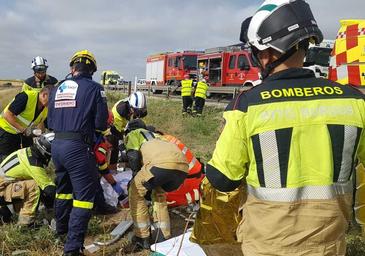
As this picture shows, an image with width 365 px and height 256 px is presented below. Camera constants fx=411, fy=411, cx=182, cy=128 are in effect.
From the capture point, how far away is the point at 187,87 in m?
13.7

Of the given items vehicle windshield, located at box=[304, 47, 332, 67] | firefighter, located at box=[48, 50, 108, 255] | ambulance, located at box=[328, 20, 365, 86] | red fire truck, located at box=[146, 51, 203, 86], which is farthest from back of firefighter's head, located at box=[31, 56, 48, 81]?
red fire truck, located at box=[146, 51, 203, 86]

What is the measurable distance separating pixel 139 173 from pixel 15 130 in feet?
6.40

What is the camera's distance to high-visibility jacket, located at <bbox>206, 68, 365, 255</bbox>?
1.49 meters

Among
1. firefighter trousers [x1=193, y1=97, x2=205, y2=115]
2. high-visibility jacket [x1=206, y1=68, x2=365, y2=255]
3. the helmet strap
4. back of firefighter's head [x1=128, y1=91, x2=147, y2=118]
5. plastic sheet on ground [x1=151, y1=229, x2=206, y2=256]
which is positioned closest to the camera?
high-visibility jacket [x1=206, y1=68, x2=365, y2=255]

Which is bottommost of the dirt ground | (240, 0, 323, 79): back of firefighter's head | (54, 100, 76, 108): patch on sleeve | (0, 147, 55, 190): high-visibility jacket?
the dirt ground

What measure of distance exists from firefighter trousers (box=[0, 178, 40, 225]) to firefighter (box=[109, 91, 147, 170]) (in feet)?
5.07

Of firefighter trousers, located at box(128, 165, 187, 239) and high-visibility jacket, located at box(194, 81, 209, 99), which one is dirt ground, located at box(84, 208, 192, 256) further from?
high-visibility jacket, located at box(194, 81, 209, 99)

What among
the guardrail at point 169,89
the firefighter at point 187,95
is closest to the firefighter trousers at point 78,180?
the guardrail at point 169,89

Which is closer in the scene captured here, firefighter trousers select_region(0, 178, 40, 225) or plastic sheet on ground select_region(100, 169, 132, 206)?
firefighter trousers select_region(0, 178, 40, 225)

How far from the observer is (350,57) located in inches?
230

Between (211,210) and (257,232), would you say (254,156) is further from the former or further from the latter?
(211,210)

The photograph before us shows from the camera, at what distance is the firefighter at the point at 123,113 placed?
5.03m

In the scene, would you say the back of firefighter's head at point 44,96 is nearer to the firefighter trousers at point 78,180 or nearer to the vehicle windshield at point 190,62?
the firefighter trousers at point 78,180

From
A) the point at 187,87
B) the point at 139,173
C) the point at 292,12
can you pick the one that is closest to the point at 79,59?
the point at 139,173
